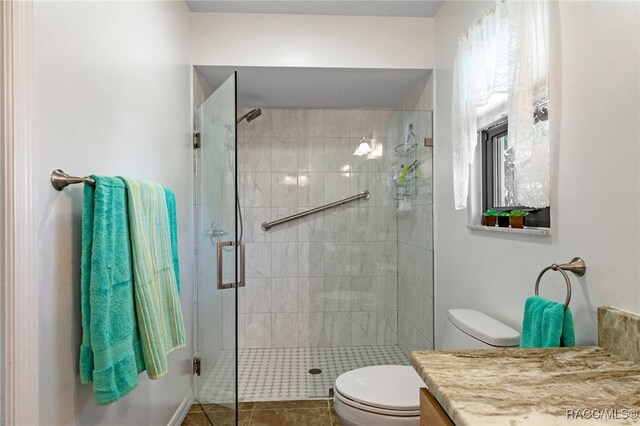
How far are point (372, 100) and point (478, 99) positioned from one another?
1491 millimetres

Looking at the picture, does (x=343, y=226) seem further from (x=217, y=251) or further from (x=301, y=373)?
(x=301, y=373)

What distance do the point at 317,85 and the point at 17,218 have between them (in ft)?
6.92

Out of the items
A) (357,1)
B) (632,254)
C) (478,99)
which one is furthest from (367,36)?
(632,254)

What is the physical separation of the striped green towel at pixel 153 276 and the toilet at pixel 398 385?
74 cm

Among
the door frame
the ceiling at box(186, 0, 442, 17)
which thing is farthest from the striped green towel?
the ceiling at box(186, 0, 442, 17)

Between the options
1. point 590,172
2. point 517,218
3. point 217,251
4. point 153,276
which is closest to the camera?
point 590,172

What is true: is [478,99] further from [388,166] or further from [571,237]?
[388,166]

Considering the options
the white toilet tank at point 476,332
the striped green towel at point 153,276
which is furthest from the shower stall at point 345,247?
the white toilet tank at point 476,332

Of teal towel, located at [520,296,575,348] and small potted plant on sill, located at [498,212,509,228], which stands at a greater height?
small potted plant on sill, located at [498,212,509,228]

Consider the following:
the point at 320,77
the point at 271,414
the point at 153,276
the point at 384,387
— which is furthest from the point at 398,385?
the point at 320,77

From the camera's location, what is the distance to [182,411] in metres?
2.26

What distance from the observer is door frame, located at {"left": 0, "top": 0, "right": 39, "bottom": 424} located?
0.95 metres

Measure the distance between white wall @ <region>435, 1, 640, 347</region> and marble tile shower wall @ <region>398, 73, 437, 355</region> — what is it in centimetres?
90

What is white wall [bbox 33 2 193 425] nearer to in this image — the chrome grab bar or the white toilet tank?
the chrome grab bar
